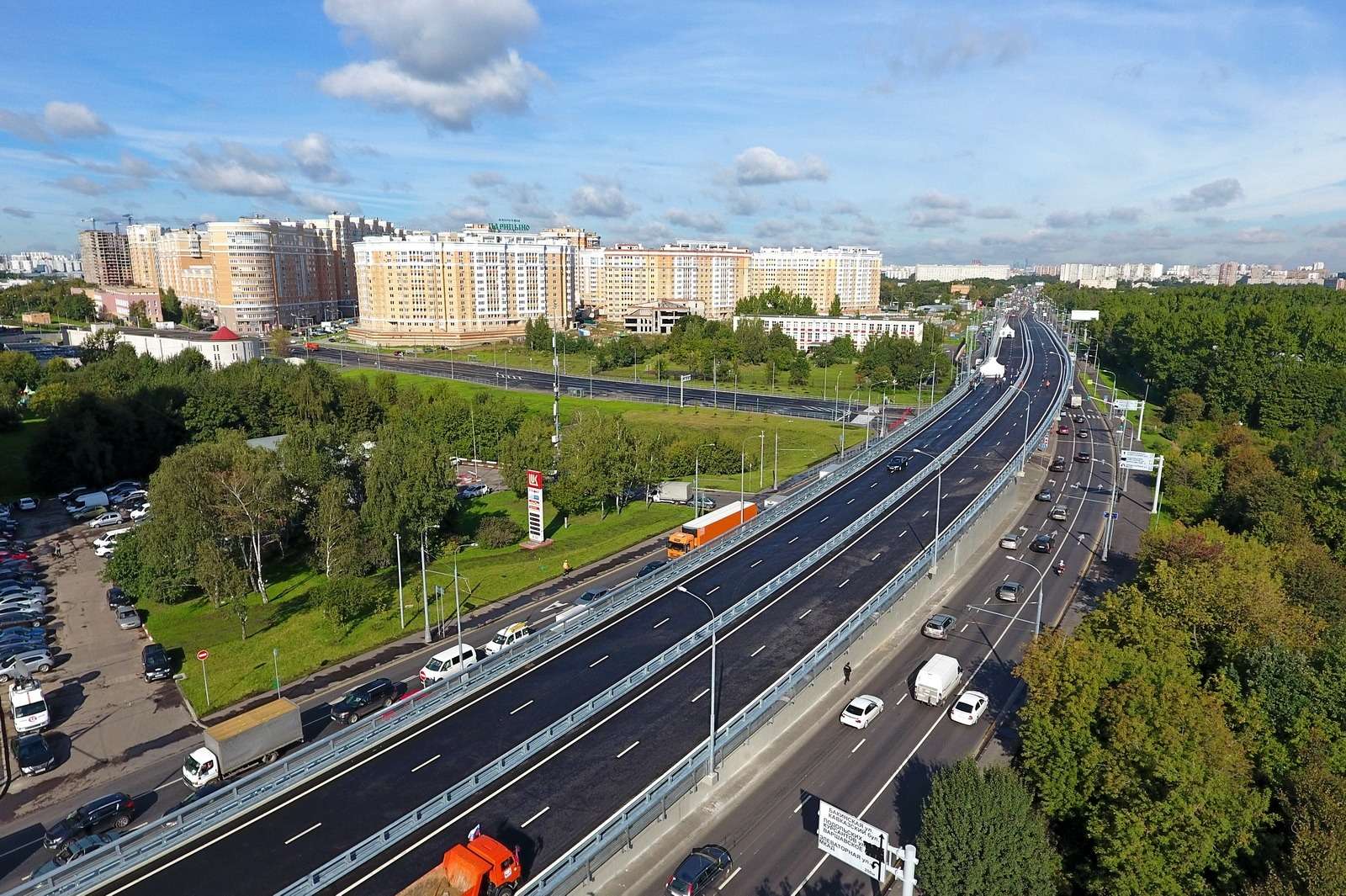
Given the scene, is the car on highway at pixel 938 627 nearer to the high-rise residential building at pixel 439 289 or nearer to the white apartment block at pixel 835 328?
the white apartment block at pixel 835 328

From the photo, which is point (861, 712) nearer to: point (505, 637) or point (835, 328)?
point (505, 637)

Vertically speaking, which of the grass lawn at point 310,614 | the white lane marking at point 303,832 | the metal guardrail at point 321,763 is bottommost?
the grass lawn at point 310,614

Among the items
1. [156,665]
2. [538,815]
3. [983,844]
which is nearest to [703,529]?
[538,815]

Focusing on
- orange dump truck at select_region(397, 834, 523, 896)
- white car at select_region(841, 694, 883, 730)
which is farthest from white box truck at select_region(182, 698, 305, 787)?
white car at select_region(841, 694, 883, 730)

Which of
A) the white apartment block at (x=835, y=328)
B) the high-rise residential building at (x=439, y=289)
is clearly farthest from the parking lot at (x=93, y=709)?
the white apartment block at (x=835, y=328)

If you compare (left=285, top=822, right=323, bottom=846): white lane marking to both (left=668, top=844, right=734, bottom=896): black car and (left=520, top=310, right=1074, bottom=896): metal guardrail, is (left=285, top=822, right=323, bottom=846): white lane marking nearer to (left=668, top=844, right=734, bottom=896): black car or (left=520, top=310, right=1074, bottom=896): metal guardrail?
(left=520, top=310, right=1074, bottom=896): metal guardrail
